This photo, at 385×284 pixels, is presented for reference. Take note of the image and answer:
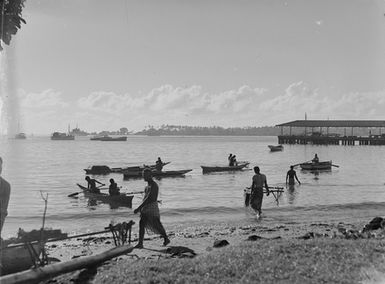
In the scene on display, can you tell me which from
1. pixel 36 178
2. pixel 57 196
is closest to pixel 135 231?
pixel 57 196

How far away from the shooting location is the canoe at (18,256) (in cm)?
939

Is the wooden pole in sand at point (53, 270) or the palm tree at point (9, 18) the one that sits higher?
the palm tree at point (9, 18)

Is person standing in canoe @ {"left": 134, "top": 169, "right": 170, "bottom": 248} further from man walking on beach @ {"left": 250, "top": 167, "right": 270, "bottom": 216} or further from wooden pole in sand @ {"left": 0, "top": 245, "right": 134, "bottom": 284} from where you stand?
man walking on beach @ {"left": 250, "top": 167, "right": 270, "bottom": 216}

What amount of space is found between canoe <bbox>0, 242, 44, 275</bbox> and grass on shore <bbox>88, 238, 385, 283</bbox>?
1326mm

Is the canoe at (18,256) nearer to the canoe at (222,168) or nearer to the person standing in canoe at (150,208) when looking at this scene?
the person standing in canoe at (150,208)

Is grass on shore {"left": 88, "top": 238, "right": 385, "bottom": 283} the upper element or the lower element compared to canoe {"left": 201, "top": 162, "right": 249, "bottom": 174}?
upper

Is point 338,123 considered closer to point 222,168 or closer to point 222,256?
point 222,168

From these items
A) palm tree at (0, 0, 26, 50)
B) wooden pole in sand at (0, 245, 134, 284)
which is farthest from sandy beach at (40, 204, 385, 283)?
palm tree at (0, 0, 26, 50)

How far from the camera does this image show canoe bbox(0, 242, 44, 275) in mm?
9391

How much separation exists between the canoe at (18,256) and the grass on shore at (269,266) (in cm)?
133

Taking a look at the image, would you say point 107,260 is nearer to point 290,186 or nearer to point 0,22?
point 0,22

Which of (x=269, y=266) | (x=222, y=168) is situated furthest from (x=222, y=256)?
(x=222, y=168)

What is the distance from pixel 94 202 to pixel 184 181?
62.6ft

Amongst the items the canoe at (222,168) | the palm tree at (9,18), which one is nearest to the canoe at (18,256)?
the palm tree at (9,18)
